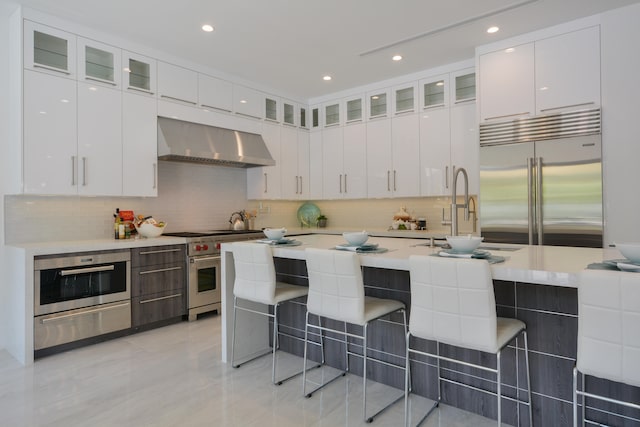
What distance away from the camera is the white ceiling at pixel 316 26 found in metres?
3.12

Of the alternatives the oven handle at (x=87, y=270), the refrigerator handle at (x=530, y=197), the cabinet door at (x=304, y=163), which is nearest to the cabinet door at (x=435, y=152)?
the refrigerator handle at (x=530, y=197)

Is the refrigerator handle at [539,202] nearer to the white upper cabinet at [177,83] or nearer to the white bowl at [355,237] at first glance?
the white bowl at [355,237]

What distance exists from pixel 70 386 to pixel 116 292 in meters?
1.04

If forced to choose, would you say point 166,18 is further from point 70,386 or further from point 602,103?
point 602,103

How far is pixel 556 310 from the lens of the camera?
192 centimetres

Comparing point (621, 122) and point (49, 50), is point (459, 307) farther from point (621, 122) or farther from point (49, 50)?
point (49, 50)

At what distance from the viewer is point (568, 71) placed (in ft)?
11.3

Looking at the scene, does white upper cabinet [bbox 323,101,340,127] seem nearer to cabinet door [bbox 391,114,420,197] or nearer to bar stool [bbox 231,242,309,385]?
cabinet door [bbox 391,114,420,197]

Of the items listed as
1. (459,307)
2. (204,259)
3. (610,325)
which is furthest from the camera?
(204,259)

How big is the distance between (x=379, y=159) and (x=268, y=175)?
1.47 m

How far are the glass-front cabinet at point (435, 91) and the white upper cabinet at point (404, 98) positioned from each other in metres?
Answer: 0.12

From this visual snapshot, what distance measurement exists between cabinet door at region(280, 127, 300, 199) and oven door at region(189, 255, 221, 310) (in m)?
1.61

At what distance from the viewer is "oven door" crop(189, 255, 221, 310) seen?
13.4 feet

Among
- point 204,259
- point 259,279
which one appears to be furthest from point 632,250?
point 204,259
